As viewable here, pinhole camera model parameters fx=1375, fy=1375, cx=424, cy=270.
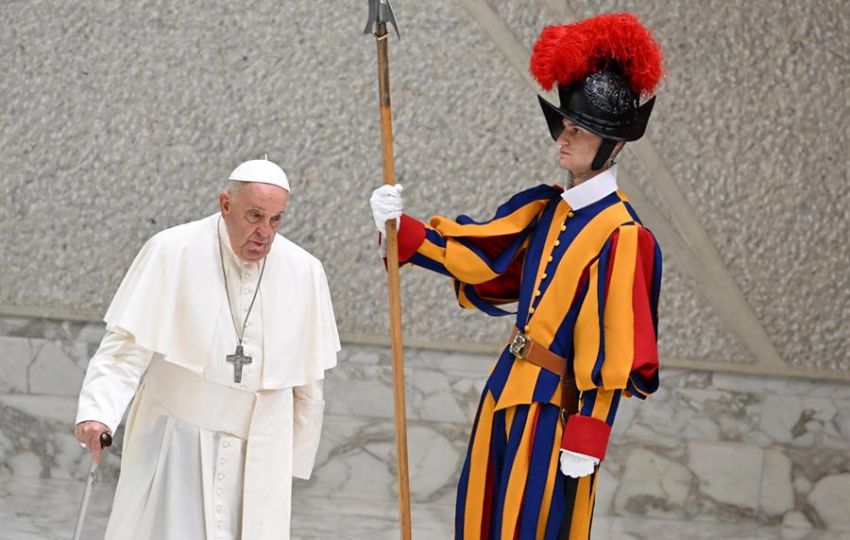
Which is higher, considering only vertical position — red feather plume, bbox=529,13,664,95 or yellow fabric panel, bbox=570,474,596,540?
red feather plume, bbox=529,13,664,95

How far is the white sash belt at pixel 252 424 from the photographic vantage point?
Result: 3.55m

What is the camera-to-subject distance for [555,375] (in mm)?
3594

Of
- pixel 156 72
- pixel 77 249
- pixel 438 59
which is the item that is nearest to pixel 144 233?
pixel 77 249

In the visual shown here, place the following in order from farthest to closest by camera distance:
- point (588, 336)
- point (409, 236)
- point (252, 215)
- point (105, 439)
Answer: point (409, 236)
point (588, 336)
point (252, 215)
point (105, 439)

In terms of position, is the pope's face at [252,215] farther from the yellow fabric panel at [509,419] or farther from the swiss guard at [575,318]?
the yellow fabric panel at [509,419]

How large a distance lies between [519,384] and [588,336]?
23 cm

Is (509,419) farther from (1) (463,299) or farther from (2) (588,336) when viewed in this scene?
(1) (463,299)

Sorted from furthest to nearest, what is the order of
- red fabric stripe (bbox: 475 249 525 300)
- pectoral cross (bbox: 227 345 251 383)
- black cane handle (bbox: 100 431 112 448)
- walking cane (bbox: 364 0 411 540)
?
1. red fabric stripe (bbox: 475 249 525 300)
2. walking cane (bbox: 364 0 411 540)
3. pectoral cross (bbox: 227 345 251 383)
4. black cane handle (bbox: 100 431 112 448)

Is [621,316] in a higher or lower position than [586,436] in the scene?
higher

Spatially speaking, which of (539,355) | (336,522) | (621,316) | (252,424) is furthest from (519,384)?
(336,522)

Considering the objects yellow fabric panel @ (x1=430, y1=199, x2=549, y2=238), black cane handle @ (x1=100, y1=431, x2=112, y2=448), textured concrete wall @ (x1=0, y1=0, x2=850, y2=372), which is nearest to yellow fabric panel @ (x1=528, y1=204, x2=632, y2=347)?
yellow fabric panel @ (x1=430, y1=199, x2=549, y2=238)

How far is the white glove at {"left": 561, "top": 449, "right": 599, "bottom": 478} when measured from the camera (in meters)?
3.50

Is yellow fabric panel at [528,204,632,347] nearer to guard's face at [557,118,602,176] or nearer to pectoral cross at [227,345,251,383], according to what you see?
guard's face at [557,118,602,176]

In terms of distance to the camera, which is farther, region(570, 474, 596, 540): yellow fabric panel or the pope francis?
region(570, 474, 596, 540): yellow fabric panel
